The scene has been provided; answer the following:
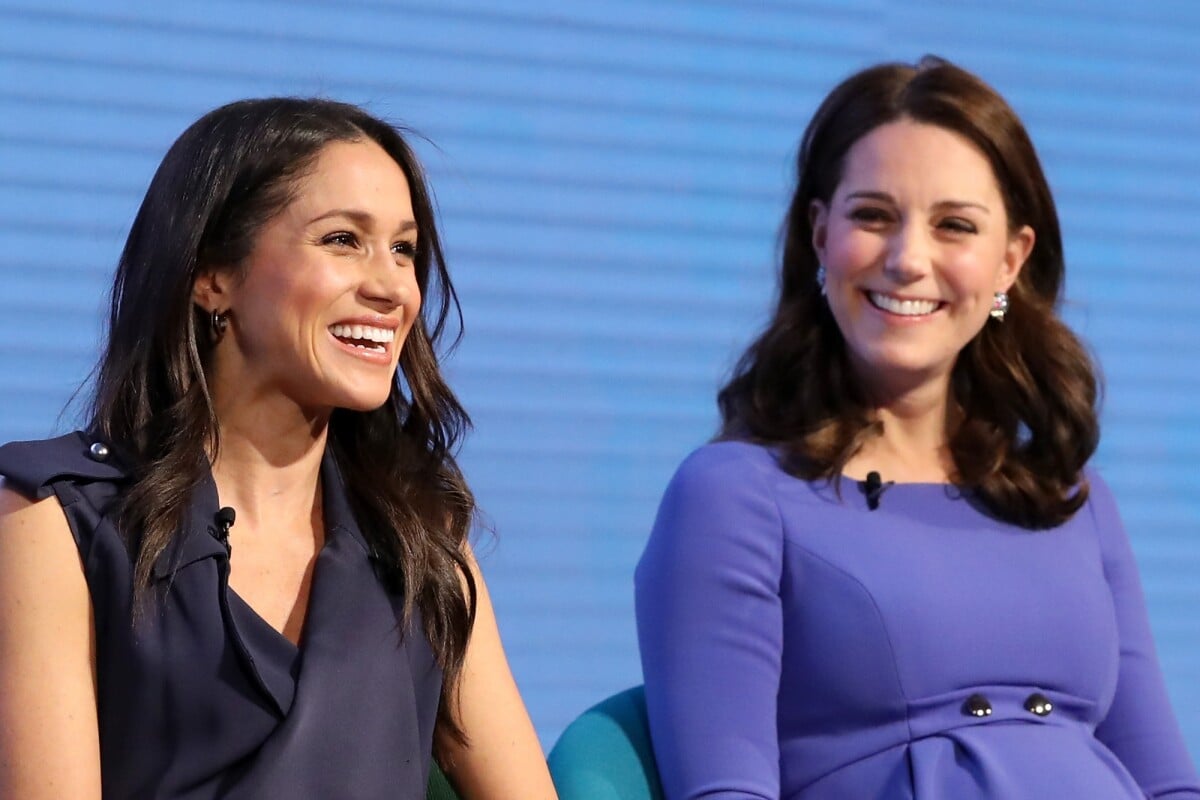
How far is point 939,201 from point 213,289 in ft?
3.44

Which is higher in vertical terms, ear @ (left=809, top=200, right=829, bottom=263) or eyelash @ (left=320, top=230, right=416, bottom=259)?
ear @ (left=809, top=200, right=829, bottom=263)

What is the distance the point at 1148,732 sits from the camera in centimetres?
264

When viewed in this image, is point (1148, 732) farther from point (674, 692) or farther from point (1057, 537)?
point (674, 692)

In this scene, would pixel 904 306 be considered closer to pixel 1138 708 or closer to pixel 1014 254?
pixel 1014 254

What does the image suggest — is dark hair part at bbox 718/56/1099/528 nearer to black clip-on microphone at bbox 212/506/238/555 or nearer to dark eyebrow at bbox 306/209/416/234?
dark eyebrow at bbox 306/209/416/234

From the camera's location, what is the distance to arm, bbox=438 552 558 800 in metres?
2.22

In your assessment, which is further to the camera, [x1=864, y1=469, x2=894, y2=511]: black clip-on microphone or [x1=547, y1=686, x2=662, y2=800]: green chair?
[x1=864, y1=469, x2=894, y2=511]: black clip-on microphone

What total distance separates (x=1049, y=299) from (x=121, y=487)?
1470 mm

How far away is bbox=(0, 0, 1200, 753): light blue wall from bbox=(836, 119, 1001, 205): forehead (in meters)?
0.56

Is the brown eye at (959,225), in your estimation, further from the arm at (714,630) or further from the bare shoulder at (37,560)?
the bare shoulder at (37,560)

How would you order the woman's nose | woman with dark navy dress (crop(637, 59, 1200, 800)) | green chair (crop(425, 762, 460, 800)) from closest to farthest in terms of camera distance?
green chair (crop(425, 762, 460, 800))
woman with dark navy dress (crop(637, 59, 1200, 800))
the woman's nose

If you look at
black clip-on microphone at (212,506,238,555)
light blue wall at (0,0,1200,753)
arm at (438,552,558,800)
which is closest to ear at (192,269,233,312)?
black clip-on microphone at (212,506,238,555)

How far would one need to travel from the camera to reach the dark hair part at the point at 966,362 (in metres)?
2.66

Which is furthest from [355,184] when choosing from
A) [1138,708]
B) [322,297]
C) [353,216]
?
[1138,708]
